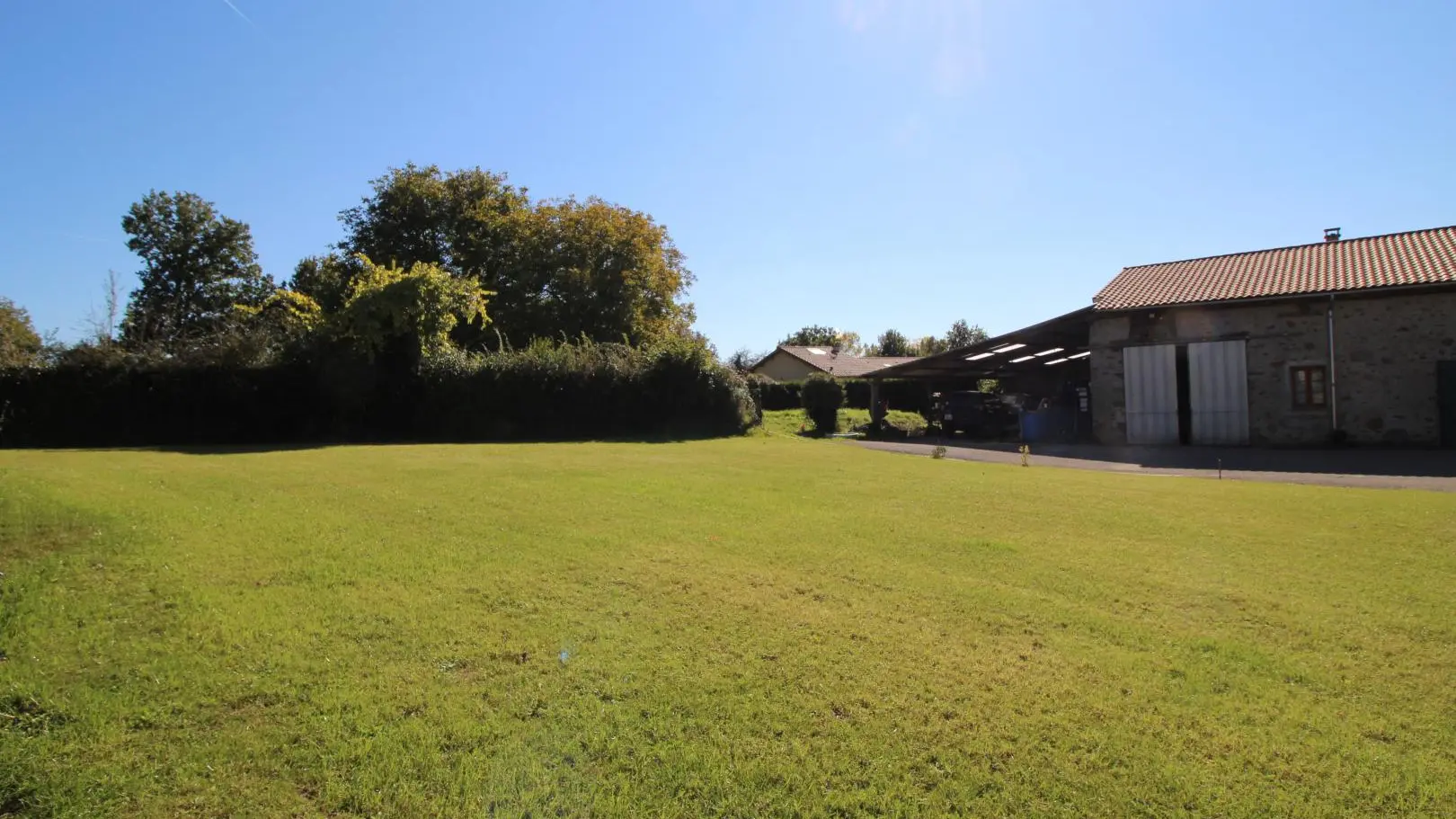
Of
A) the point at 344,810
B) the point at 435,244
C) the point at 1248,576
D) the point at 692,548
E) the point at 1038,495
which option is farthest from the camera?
the point at 435,244

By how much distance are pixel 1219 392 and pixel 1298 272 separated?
14.7ft

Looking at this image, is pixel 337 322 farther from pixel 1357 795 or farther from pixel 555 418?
pixel 1357 795

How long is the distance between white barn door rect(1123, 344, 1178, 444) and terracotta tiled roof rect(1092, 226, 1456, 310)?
4.96 ft

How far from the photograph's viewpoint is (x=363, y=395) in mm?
21219

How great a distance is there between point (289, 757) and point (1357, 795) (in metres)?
4.67

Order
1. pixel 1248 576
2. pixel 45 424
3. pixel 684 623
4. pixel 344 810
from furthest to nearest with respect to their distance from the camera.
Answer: pixel 45 424, pixel 1248 576, pixel 684 623, pixel 344 810

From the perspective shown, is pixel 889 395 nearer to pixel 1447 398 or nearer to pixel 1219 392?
pixel 1219 392

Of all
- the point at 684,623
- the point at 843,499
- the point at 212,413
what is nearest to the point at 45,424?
the point at 212,413

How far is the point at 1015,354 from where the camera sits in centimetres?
3022

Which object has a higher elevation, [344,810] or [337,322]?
[337,322]

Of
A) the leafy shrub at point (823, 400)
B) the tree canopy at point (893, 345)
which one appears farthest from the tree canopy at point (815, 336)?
the leafy shrub at point (823, 400)

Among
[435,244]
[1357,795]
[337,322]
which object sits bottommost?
[1357,795]

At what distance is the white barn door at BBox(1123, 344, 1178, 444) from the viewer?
22.5 m

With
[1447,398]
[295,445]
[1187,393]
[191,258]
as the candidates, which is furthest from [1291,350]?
[191,258]
